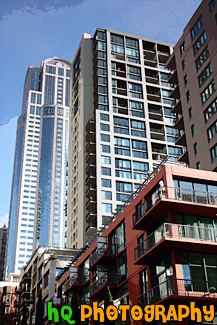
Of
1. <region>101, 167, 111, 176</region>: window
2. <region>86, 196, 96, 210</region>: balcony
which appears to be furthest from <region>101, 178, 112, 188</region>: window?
<region>86, 196, 96, 210</region>: balcony

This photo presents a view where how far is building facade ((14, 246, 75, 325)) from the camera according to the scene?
6500cm

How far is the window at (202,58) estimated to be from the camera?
5616cm

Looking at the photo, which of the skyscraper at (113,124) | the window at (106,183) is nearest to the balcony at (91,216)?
the skyscraper at (113,124)

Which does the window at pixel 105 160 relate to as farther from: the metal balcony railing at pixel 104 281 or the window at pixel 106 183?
the metal balcony railing at pixel 104 281

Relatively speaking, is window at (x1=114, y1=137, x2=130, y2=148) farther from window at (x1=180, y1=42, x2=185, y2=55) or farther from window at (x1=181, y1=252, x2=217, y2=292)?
window at (x1=181, y1=252, x2=217, y2=292)

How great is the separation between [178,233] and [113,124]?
5893 centimetres

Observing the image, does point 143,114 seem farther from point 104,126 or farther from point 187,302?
point 187,302

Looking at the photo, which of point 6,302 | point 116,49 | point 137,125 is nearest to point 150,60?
point 116,49

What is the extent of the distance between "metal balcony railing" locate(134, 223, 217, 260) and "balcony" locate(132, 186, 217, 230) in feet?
4.23

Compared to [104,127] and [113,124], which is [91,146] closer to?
[104,127]

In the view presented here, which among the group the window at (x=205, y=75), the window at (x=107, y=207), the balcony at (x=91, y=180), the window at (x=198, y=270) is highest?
the window at (x=205, y=75)

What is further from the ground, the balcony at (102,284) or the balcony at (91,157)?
the balcony at (91,157)

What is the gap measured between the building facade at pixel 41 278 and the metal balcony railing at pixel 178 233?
28.9 m

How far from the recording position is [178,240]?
30.4 m
